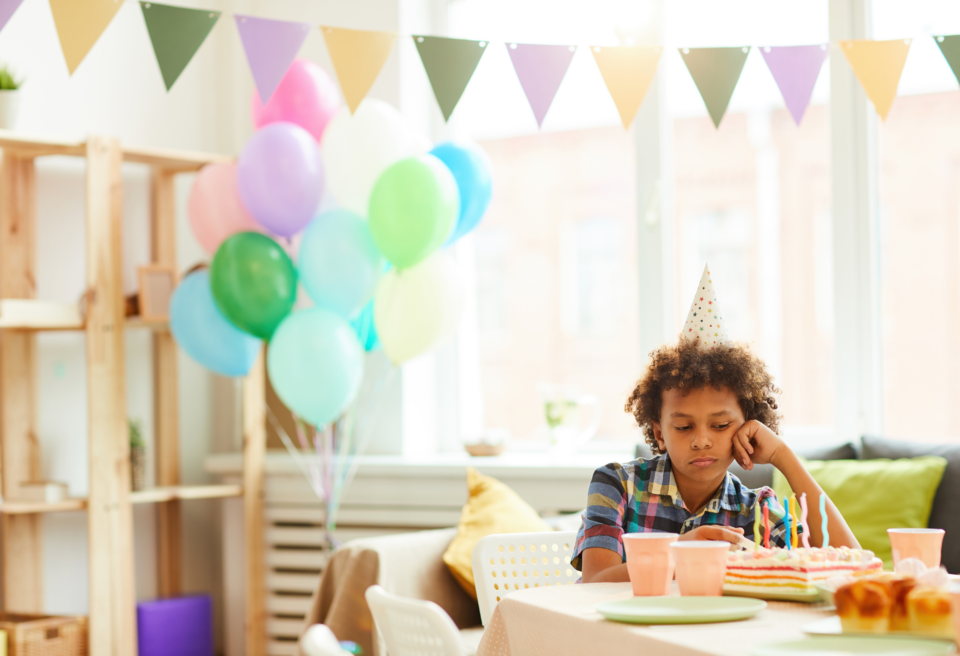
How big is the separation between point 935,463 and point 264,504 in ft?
6.60

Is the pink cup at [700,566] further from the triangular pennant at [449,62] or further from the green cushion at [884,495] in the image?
the triangular pennant at [449,62]

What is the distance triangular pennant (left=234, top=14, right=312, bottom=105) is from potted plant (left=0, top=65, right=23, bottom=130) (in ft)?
2.72

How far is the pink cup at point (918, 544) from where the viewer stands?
1.11 m

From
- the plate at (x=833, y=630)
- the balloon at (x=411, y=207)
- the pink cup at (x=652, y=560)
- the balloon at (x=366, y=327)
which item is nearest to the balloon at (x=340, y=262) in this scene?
the balloon at (x=411, y=207)

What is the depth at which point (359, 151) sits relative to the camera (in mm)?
2676

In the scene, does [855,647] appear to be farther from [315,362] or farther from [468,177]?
[468,177]

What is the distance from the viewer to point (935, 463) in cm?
234

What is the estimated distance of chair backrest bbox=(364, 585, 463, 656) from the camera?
1076 millimetres

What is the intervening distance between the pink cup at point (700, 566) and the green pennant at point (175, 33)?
1.64 metres

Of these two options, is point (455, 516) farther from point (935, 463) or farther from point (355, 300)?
point (935, 463)

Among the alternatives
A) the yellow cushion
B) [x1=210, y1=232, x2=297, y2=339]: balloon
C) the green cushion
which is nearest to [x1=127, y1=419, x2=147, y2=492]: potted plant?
[x1=210, y1=232, x2=297, y2=339]: balloon

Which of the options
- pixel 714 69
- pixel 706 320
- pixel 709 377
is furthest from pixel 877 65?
pixel 709 377

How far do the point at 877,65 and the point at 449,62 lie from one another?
972 mm

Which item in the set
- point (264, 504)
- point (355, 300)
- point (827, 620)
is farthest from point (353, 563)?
point (827, 620)
